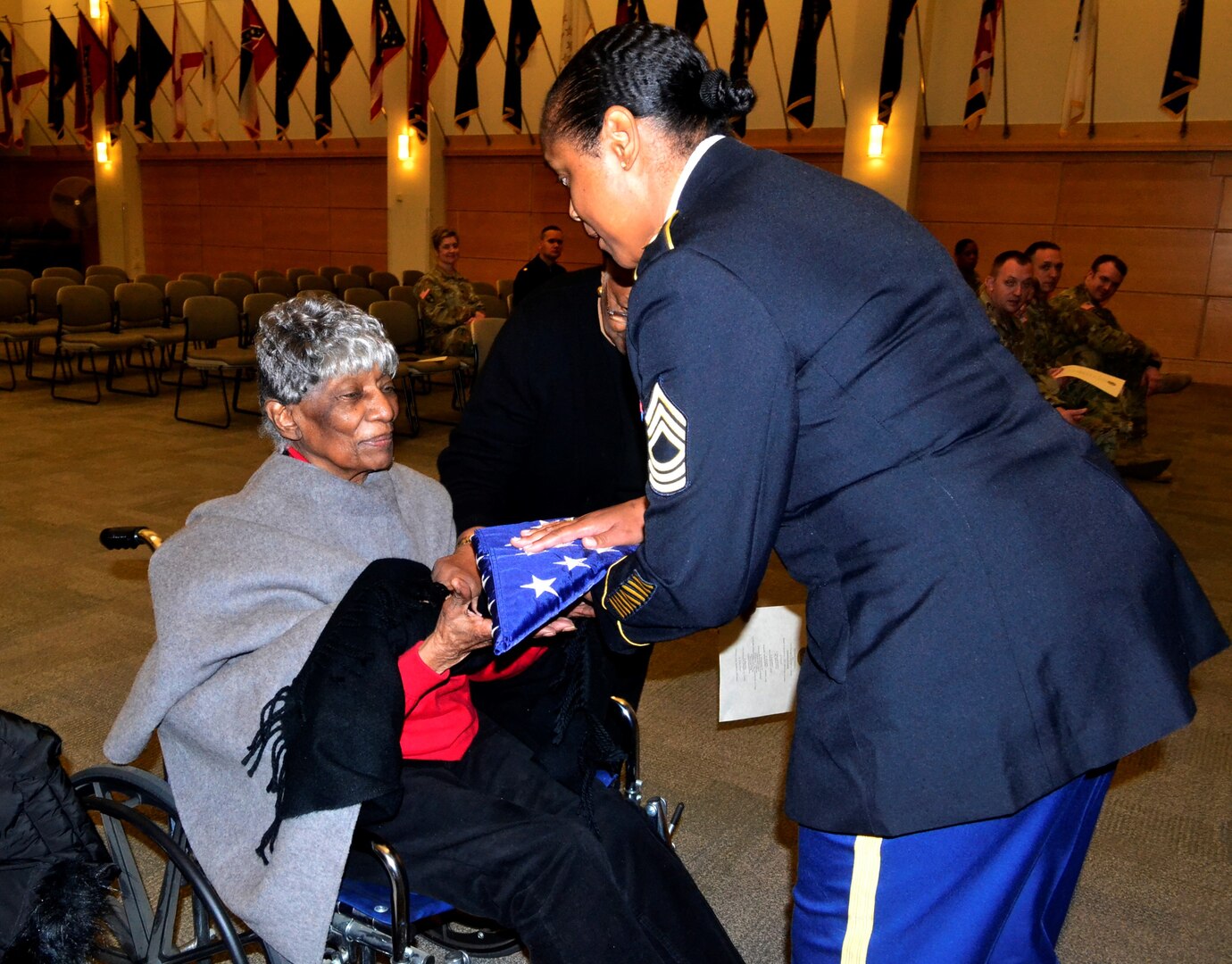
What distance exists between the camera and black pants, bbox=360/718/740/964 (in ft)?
5.00

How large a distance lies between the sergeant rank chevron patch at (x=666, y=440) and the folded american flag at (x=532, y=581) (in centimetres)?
44

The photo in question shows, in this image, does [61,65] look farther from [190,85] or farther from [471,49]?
[471,49]

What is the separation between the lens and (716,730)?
338 cm

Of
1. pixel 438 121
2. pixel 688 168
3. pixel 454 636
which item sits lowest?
pixel 454 636

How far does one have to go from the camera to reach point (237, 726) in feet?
5.18

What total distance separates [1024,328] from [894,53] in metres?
7.29

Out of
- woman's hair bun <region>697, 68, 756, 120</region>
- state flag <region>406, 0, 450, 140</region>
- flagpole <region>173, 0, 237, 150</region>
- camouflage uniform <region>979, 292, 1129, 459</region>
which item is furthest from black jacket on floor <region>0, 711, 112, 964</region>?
flagpole <region>173, 0, 237, 150</region>

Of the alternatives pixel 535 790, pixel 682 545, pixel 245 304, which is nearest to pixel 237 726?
pixel 535 790

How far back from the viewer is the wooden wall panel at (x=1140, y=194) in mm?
11102

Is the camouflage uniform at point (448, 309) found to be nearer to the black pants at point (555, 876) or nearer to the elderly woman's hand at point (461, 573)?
the elderly woman's hand at point (461, 573)

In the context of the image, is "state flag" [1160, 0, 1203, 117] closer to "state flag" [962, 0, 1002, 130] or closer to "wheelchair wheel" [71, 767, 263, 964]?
"state flag" [962, 0, 1002, 130]

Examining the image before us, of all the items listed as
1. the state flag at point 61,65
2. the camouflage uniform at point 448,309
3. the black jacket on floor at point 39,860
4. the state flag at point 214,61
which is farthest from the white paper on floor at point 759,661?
the state flag at point 61,65

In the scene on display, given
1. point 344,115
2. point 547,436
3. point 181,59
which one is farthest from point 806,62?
point 547,436

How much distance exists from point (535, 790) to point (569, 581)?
1.73 feet
